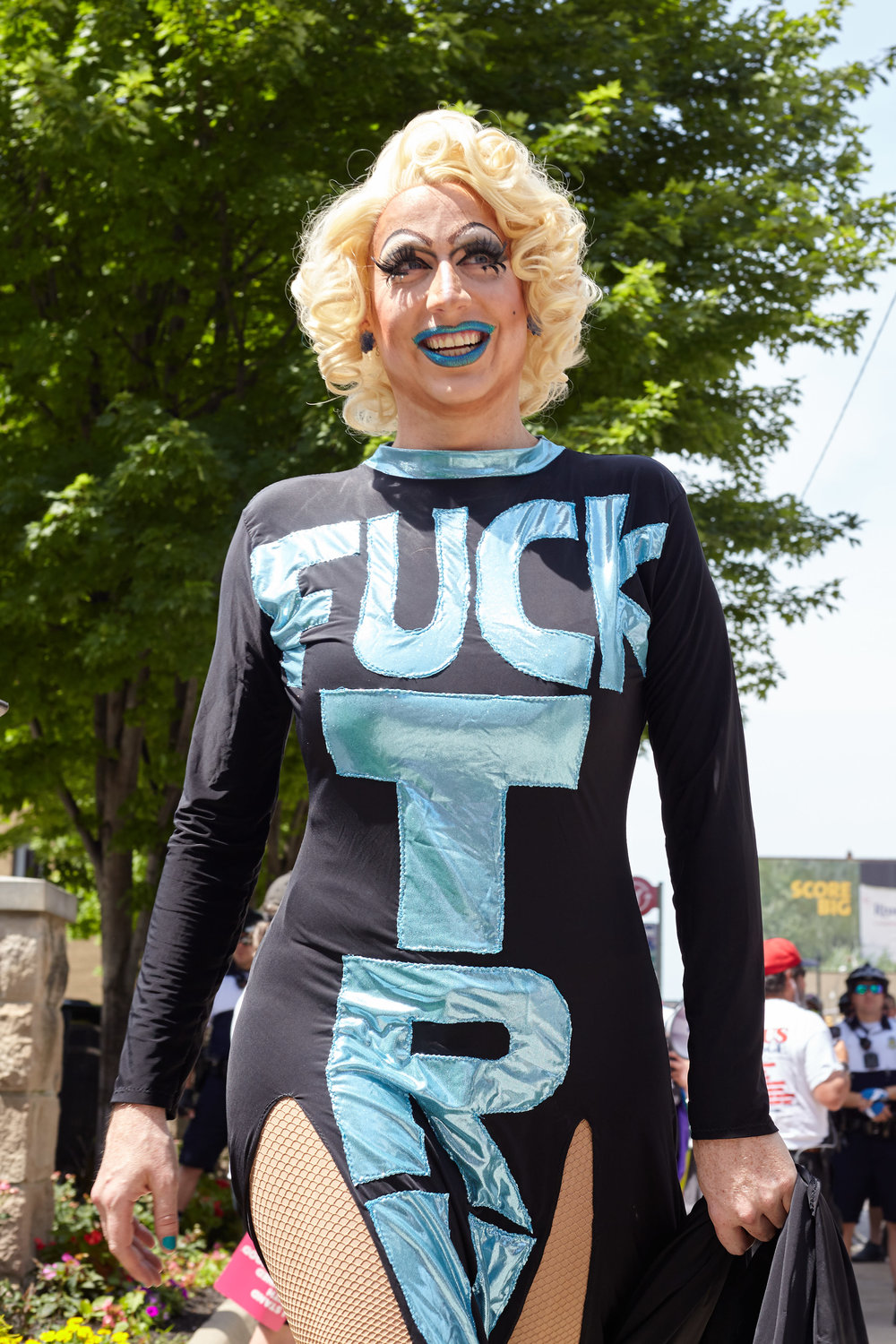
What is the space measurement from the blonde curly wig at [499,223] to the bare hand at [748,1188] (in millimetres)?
1179

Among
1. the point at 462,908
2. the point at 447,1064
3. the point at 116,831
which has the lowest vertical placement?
the point at 447,1064

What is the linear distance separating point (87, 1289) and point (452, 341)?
557 centimetres

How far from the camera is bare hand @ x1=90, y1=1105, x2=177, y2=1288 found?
6.48ft

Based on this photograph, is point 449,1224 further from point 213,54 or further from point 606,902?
point 213,54

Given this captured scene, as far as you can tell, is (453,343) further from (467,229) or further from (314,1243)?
(314,1243)

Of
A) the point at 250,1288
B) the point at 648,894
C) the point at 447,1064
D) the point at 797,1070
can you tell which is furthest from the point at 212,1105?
the point at 648,894

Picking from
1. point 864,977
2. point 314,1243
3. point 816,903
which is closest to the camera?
point 314,1243

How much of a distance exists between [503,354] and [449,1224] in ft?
3.94

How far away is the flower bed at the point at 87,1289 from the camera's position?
20.0 ft

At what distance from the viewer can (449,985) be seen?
187cm

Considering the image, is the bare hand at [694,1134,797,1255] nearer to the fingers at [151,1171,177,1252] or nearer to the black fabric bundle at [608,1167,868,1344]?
the black fabric bundle at [608,1167,868,1344]

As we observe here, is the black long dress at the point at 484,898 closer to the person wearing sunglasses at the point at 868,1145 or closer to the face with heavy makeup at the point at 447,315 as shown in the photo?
the face with heavy makeup at the point at 447,315

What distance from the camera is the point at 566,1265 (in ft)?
6.16

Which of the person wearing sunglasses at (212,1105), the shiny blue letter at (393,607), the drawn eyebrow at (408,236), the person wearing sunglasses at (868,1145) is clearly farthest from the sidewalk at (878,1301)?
the drawn eyebrow at (408,236)
